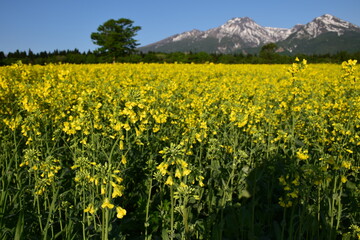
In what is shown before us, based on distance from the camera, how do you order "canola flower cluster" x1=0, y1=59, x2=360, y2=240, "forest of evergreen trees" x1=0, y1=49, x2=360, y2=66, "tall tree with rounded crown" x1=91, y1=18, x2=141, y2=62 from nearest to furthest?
1. "canola flower cluster" x1=0, y1=59, x2=360, y2=240
2. "forest of evergreen trees" x1=0, y1=49, x2=360, y2=66
3. "tall tree with rounded crown" x1=91, y1=18, x2=141, y2=62

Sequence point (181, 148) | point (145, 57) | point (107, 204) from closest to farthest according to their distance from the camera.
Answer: point (107, 204) < point (181, 148) < point (145, 57)

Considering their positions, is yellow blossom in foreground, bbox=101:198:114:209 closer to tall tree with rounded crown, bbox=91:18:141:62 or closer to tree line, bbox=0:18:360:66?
tree line, bbox=0:18:360:66

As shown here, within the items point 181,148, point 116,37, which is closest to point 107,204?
point 181,148

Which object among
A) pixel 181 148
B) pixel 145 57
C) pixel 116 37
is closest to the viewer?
pixel 181 148

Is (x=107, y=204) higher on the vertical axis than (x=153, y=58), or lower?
lower

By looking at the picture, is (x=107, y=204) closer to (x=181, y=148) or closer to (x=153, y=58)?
(x=181, y=148)

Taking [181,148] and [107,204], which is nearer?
[107,204]

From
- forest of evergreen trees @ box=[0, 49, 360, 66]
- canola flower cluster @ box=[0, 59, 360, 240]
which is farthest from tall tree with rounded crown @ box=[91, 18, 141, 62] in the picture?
canola flower cluster @ box=[0, 59, 360, 240]

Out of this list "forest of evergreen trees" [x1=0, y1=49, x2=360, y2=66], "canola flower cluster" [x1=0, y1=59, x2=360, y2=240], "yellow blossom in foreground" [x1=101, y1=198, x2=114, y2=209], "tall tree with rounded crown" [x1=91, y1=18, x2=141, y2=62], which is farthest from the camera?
"tall tree with rounded crown" [x1=91, y1=18, x2=141, y2=62]

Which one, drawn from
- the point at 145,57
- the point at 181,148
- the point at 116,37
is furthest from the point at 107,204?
the point at 116,37

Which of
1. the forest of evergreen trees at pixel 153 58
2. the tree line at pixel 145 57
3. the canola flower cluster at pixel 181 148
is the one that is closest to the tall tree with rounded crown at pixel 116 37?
the tree line at pixel 145 57

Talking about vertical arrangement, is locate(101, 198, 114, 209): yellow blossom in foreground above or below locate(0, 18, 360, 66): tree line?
below

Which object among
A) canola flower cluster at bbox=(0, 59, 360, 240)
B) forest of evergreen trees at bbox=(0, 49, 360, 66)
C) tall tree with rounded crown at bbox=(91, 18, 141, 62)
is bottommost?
canola flower cluster at bbox=(0, 59, 360, 240)

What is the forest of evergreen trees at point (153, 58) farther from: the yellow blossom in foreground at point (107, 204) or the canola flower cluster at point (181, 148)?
the yellow blossom in foreground at point (107, 204)
